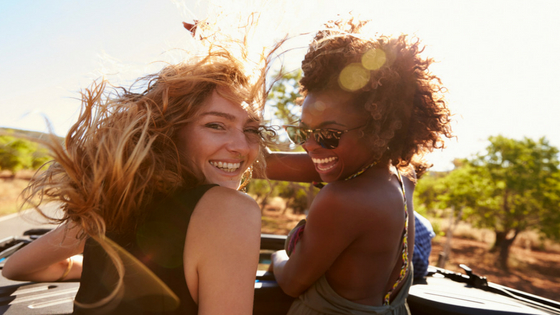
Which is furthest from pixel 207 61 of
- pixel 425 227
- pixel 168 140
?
pixel 425 227

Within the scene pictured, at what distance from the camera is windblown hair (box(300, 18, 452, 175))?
64.1 inches

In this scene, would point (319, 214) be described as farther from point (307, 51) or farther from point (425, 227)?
point (425, 227)

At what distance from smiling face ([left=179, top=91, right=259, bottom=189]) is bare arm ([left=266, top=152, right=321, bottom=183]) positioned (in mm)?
899

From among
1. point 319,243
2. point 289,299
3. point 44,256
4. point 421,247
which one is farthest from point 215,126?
point 421,247

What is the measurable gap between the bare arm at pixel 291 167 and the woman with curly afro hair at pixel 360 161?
1.89 feet

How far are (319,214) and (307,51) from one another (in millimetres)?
987

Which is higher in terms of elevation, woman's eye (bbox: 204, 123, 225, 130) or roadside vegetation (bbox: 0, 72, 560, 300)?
woman's eye (bbox: 204, 123, 225, 130)

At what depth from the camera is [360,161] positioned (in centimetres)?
169

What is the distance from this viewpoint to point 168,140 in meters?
1.43

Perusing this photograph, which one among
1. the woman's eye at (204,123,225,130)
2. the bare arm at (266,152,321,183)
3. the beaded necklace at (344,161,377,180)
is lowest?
the bare arm at (266,152,321,183)

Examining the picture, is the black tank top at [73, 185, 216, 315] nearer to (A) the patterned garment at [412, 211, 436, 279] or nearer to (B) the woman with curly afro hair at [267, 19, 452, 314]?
(B) the woman with curly afro hair at [267, 19, 452, 314]

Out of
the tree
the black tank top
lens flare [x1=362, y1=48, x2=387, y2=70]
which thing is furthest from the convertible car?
the tree

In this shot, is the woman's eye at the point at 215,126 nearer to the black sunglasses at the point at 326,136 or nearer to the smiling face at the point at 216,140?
the smiling face at the point at 216,140

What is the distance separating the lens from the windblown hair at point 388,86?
1.63 meters
